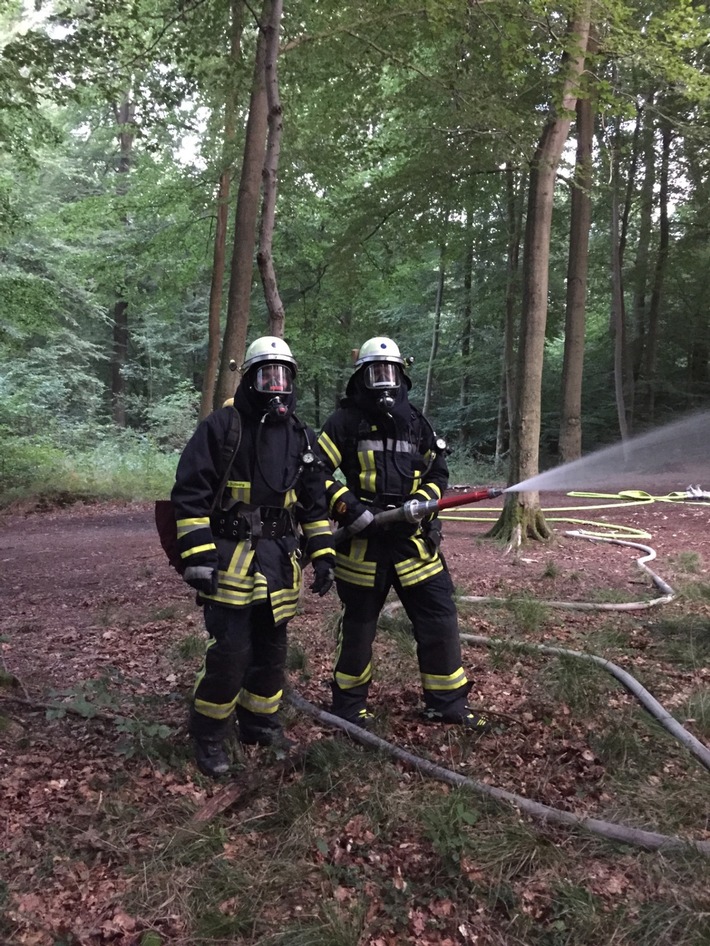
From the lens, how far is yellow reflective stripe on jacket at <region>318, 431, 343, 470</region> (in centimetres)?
393

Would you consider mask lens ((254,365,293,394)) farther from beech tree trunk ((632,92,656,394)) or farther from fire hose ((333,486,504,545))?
beech tree trunk ((632,92,656,394))

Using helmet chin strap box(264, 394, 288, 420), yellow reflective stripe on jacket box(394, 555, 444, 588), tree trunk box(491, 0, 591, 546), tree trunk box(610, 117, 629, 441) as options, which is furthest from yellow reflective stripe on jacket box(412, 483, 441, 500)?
tree trunk box(610, 117, 629, 441)

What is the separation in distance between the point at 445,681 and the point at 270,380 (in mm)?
1955

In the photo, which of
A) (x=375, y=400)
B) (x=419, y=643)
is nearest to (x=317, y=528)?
(x=375, y=400)

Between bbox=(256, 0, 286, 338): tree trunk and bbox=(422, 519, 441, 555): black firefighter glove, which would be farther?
bbox=(256, 0, 286, 338): tree trunk

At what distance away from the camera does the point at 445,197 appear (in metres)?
10.0

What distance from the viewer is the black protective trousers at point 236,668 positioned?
3375 millimetres

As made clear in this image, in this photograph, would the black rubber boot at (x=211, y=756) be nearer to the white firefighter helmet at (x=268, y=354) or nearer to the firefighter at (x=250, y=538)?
the firefighter at (x=250, y=538)

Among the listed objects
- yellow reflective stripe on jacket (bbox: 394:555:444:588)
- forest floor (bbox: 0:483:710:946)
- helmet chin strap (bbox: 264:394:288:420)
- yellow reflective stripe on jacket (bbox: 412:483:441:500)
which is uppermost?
helmet chin strap (bbox: 264:394:288:420)

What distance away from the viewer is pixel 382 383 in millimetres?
3799

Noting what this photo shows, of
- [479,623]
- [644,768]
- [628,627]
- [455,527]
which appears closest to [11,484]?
[455,527]

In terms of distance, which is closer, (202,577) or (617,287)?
(202,577)

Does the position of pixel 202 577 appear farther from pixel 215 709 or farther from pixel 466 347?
pixel 466 347

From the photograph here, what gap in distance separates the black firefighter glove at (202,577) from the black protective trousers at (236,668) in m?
0.18
